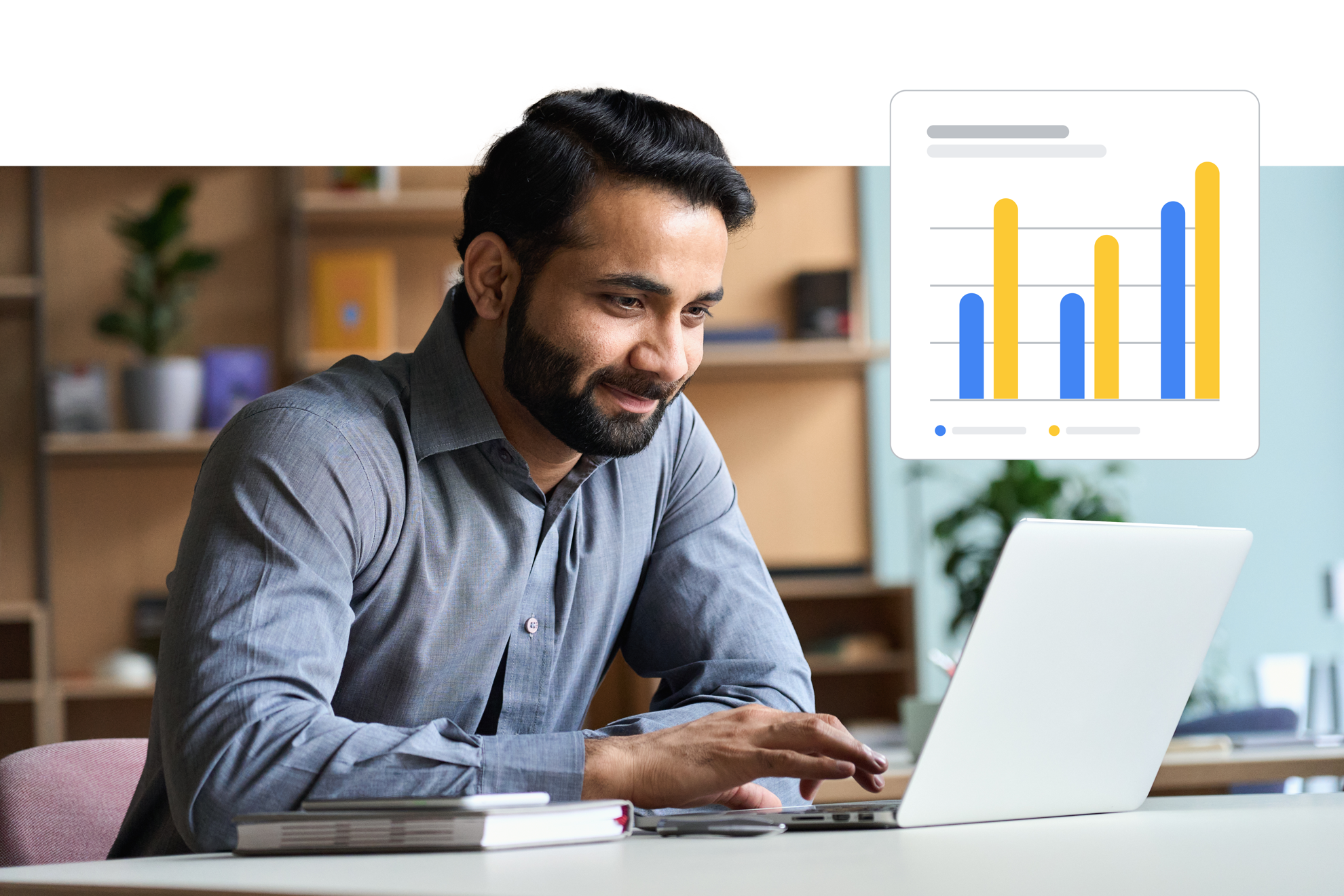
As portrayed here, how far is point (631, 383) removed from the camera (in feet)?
4.32

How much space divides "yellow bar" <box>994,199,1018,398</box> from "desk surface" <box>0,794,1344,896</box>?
223cm

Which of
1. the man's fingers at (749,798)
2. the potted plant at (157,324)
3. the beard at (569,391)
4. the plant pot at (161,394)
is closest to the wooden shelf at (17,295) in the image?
the potted plant at (157,324)

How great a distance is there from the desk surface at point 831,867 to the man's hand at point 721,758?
79 mm

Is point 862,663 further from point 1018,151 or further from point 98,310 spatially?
point 98,310

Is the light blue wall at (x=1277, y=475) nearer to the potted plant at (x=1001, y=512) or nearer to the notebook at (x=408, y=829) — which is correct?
the potted plant at (x=1001, y=512)

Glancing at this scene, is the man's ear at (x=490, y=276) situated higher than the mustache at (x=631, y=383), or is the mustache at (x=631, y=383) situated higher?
the man's ear at (x=490, y=276)

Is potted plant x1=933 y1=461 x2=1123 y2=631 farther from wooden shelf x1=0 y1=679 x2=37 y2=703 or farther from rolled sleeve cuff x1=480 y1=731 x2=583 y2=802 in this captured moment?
wooden shelf x1=0 y1=679 x2=37 y2=703

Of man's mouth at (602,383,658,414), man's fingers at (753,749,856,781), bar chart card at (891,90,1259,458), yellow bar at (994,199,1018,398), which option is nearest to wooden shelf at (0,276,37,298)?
bar chart card at (891,90,1259,458)

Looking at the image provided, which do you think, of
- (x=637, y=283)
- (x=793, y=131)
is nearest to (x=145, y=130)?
(x=793, y=131)

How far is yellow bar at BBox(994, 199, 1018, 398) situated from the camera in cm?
306

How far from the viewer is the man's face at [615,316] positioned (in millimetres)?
1272

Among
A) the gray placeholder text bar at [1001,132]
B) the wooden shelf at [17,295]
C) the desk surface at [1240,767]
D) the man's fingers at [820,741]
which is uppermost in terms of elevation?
the gray placeholder text bar at [1001,132]
